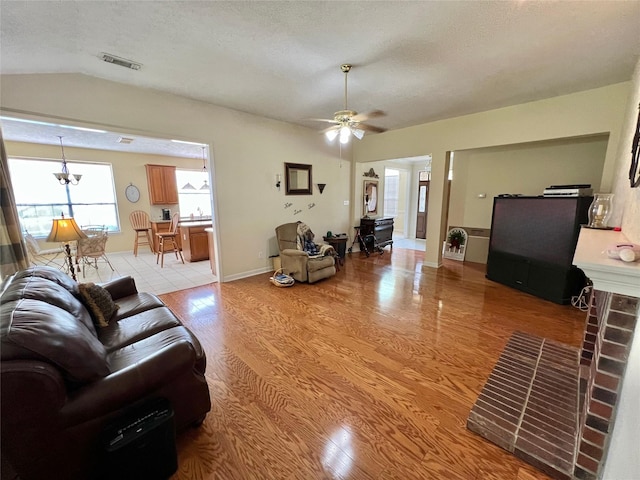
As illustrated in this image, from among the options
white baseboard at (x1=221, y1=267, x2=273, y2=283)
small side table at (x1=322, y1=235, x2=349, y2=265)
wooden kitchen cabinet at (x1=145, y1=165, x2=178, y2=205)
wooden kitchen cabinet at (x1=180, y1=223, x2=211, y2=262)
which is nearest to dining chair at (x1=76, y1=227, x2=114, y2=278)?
wooden kitchen cabinet at (x1=180, y1=223, x2=211, y2=262)

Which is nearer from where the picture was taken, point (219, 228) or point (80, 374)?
point (80, 374)

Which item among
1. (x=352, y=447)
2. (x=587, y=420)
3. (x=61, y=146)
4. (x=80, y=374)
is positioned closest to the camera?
(x=80, y=374)

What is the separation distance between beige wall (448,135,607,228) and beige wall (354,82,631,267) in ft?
2.19

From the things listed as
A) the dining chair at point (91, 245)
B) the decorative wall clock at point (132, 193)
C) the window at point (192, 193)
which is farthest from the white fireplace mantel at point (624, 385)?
the decorative wall clock at point (132, 193)

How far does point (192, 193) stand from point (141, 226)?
1.67m

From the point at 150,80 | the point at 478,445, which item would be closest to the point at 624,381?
the point at 478,445

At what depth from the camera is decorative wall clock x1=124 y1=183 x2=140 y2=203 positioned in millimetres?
6555

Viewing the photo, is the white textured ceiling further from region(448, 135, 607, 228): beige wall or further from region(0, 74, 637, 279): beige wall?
region(448, 135, 607, 228): beige wall

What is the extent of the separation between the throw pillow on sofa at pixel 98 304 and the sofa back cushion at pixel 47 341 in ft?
2.32

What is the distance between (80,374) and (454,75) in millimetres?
4036

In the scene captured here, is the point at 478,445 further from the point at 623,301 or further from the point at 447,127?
the point at 447,127

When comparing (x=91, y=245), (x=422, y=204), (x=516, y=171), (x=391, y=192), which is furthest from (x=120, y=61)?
(x=422, y=204)

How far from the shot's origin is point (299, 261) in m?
4.19

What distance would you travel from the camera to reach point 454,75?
2926 millimetres
